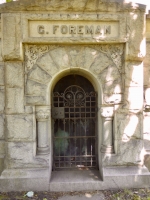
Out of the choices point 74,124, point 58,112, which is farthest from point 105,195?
point 58,112

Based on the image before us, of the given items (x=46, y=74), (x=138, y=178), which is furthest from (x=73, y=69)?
(x=138, y=178)

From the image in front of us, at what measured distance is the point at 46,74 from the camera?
3760mm

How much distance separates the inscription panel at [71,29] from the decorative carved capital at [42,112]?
1.45 meters

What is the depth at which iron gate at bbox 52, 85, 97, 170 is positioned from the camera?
4.21m

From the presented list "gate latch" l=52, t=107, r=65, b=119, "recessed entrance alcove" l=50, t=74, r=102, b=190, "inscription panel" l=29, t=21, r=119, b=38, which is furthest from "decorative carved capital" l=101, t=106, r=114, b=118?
"inscription panel" l=29, t=21, r=119, b=38

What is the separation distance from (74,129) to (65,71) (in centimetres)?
139

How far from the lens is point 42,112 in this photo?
3771 mm

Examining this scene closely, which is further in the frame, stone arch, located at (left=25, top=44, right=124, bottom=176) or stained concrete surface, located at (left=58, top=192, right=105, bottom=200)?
stone arch, located at (left=25, top=44, right=124, bottom=176)

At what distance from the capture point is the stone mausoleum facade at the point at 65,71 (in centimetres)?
364

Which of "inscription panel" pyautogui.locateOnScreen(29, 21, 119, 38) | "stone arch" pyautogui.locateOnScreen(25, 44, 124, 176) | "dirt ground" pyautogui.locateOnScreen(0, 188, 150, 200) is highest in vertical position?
"inscription panel" pyautogui.locateOnScreen(29, 21, 119, 38)

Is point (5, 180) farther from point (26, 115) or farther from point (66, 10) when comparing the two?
point (66, 10)

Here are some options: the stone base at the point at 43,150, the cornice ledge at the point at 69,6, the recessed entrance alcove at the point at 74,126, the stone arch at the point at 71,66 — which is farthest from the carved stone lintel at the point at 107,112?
the cornice ledge at the point at 69,6

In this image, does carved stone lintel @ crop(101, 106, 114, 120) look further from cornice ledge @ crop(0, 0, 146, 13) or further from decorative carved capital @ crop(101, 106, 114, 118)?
cornice ledge @ crop(0, 0, 146, 13)

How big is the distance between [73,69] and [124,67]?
3.46ft
